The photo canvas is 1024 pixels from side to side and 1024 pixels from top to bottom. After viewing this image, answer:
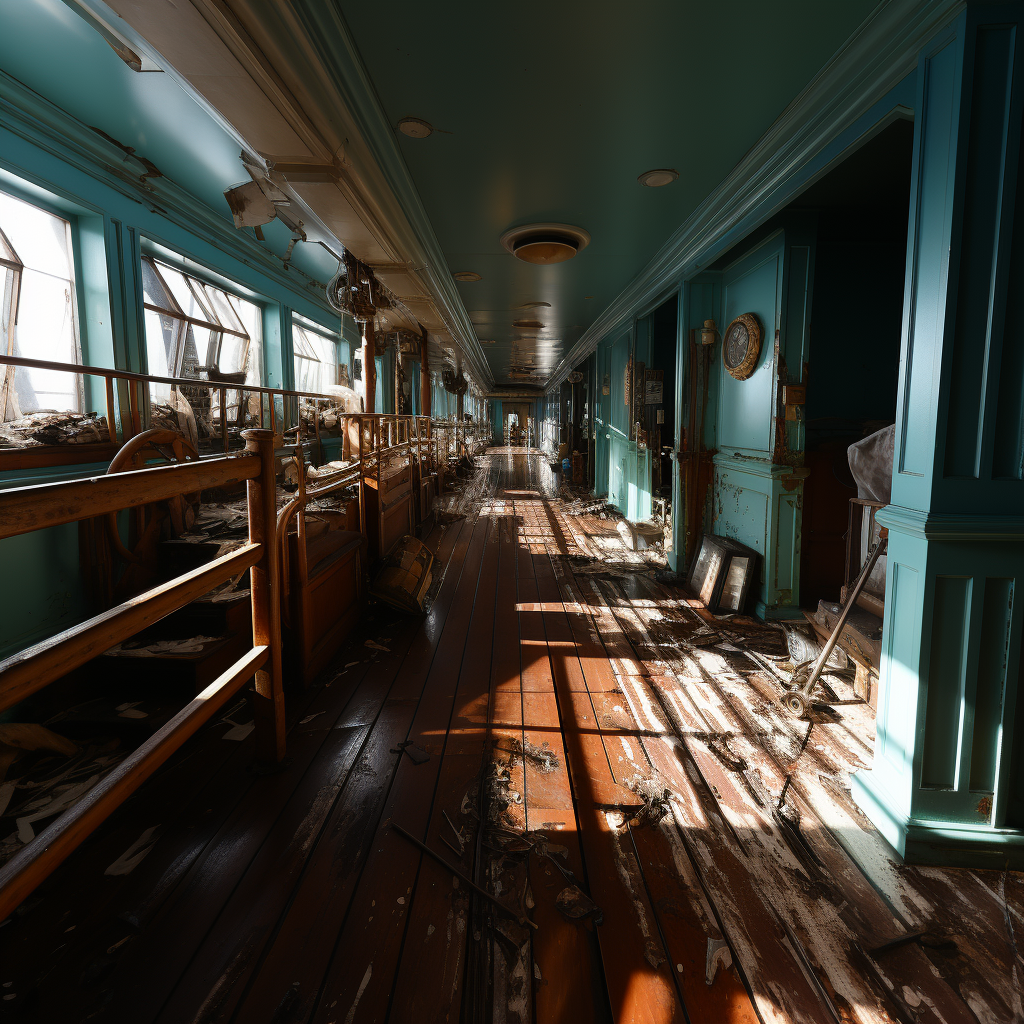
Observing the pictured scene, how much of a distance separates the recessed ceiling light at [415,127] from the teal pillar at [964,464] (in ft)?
7.07

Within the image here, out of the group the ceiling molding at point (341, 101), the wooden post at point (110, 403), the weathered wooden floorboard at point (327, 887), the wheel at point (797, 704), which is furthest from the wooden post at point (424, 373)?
the wheel at point (797, 704)

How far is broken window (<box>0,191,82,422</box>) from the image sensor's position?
344 centimetres

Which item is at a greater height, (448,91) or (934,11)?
(448,91)

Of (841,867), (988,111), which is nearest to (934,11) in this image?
(988,111)

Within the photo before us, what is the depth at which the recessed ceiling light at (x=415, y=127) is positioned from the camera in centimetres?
284

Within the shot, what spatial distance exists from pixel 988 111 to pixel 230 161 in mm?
4966

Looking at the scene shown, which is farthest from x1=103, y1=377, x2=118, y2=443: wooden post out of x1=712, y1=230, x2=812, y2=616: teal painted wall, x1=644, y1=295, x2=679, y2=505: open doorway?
x1=644, y1=295, x2=679, y2=505: open doorway

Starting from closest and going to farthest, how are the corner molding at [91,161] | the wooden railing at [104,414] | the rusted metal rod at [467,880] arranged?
the rusted metal rod at [467,880] < the wooden railing at [104,414] < the corner molding at [91,161]

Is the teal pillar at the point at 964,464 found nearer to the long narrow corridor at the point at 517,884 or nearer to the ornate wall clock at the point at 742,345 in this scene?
the long narrow corridor at the point at 517,884

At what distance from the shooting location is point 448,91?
259cm

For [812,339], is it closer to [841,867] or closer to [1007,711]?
[1007,711]

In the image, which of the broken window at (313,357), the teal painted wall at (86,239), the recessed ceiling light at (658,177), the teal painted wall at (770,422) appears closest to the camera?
the teal painted wall at (86,239)

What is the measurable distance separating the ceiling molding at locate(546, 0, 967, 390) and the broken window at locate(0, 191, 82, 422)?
4312 millimetres

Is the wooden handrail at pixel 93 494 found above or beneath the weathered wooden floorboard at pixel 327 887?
above
